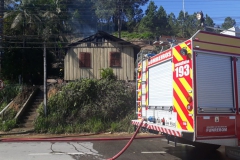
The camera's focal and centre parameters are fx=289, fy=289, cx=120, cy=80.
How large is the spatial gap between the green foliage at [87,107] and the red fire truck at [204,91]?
814 cm

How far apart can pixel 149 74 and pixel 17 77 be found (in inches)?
685

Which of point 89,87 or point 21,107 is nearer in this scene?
point 89,87

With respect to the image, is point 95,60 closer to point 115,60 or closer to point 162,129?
point 115,60

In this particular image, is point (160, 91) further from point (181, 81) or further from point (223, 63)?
point (223, 63)

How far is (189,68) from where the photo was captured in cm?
652

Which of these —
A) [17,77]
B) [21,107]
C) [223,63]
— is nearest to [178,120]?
[223,63]

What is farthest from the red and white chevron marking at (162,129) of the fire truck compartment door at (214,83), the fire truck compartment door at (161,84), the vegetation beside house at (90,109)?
the vegetation beside house at (90,109)

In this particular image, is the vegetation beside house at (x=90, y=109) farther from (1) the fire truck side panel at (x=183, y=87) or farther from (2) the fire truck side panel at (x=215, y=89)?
(2) the fire truck side panel at (x=215, y=89)

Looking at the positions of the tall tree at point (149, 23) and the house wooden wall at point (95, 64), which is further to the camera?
the tall tree at point (149, 23)

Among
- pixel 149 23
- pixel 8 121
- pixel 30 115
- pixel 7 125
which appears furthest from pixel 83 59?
pixel 149 23

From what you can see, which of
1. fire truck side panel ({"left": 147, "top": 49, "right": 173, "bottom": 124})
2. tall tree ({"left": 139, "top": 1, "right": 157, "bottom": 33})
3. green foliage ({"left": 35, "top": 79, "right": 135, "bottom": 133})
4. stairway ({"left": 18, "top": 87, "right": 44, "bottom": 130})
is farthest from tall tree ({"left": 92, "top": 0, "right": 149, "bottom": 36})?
Answer: fire truck side panel ({"left": 147, "top": 49, "right": 173, "bottom": 124})

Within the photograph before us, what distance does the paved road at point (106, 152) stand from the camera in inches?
328

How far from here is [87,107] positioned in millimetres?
15750

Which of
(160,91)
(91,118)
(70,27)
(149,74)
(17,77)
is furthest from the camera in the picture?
(70,27)
